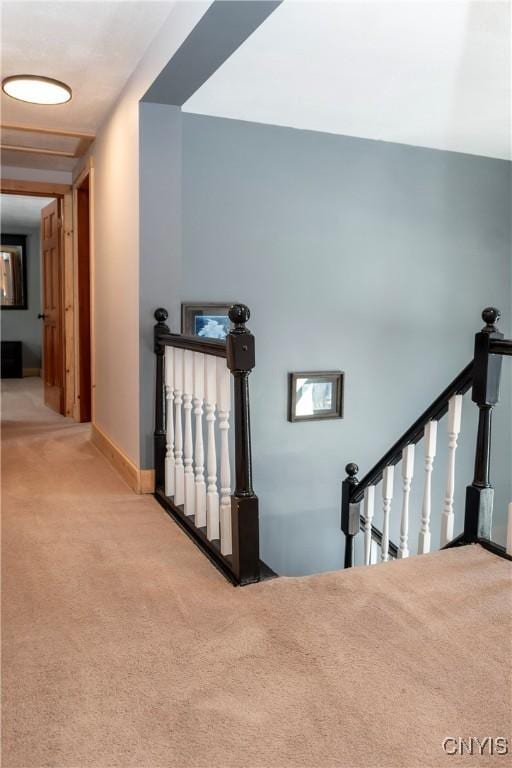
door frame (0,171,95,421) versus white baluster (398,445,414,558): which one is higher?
door frame (0,171,95,421)

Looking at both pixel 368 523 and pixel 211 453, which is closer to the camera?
pixel 211 453

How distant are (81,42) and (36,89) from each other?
0.62 metres

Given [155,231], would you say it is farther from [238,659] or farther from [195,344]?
[238,659]

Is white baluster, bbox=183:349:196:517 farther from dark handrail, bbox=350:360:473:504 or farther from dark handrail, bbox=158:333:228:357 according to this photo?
dark handrail, bbox=350:360:473:504

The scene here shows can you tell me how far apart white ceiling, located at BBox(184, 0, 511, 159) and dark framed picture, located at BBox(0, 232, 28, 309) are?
21.2ft

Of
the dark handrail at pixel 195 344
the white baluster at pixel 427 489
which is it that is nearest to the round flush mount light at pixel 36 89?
the dark handrail at pixel 195 344

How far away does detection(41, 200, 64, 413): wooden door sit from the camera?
5.80m

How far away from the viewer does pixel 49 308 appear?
20.5ft

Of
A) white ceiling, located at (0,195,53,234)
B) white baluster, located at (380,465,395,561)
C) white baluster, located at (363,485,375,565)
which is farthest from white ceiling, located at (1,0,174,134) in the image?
white ceiling, located at (0,195,53,234)

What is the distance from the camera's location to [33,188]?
17.9 ft

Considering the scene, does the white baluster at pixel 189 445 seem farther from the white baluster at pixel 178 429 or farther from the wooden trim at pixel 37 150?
the wooden trim at pixel 37 150

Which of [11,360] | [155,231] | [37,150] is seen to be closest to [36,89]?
[155,231]

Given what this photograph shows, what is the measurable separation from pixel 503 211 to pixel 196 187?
8.65ft

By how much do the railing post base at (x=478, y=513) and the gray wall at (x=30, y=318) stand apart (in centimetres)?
856
